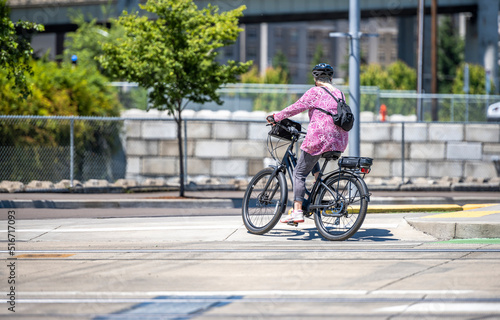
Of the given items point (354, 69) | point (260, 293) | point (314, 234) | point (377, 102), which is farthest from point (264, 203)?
point (377, 102)

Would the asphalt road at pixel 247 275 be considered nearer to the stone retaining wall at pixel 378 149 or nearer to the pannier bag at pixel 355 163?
the pannier bag at pixel 355 163

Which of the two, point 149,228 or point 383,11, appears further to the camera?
point 383,11

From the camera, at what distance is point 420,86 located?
24750 mm

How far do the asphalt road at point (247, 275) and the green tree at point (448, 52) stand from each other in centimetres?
6071

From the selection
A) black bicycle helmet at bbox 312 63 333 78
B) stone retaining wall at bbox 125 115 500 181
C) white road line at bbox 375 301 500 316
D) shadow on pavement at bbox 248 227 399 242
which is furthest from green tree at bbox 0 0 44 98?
white road line at bbox 375 301 500 316

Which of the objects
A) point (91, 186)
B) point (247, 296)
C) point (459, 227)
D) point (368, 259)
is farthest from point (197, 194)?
point (247, 296)

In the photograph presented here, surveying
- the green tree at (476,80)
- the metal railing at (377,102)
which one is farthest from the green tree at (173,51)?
the green tree at (476,80)

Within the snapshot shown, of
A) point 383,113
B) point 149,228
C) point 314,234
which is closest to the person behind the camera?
point 314,234

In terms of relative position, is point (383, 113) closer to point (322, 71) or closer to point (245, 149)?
point (245, 149)

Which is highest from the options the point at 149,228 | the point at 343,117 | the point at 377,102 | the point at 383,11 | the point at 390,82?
the point at 383,11

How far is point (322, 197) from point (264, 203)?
2.34 feet

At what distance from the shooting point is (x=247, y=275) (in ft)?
19.2

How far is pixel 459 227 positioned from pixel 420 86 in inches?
680

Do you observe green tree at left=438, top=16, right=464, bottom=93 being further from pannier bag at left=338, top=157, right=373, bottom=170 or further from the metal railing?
pannier bag at left=338, top=157, right=373, bottom=170
